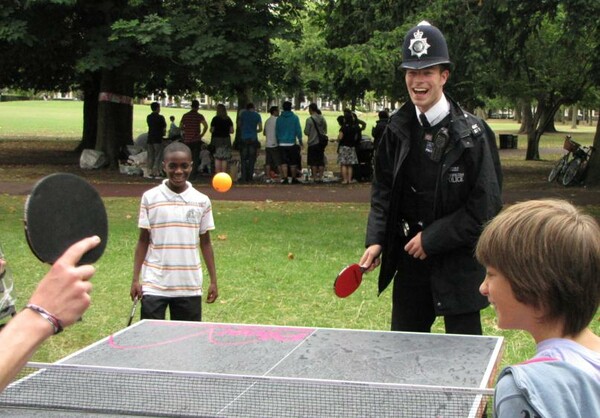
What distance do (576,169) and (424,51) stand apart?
17595 millimetres

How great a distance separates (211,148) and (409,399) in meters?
19.3

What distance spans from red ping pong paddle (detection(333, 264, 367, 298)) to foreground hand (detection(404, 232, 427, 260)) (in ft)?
1.16

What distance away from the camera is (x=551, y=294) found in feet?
6.79

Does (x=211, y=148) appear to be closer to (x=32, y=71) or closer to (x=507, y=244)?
(x=32, y=71)

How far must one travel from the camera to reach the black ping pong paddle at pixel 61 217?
1.89 metres

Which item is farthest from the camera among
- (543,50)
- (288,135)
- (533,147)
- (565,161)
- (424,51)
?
(533,147)

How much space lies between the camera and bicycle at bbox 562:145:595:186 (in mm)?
21094

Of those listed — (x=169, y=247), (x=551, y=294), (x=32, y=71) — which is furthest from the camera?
(x=32, y=71)

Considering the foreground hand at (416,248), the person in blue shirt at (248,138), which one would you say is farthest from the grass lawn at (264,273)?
the person in blue shirt at (248,138)

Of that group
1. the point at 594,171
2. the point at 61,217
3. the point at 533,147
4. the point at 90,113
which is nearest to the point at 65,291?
the point at 61,217

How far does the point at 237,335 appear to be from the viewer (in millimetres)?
4797

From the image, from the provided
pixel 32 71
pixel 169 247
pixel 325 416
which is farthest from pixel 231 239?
pixel 32 71

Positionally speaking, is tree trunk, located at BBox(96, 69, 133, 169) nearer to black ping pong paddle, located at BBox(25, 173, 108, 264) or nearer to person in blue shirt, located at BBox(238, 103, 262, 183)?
person in blue shirt, located at BBox(238, 103, 262, 183)

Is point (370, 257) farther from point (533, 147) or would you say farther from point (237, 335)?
point (533, 147)
